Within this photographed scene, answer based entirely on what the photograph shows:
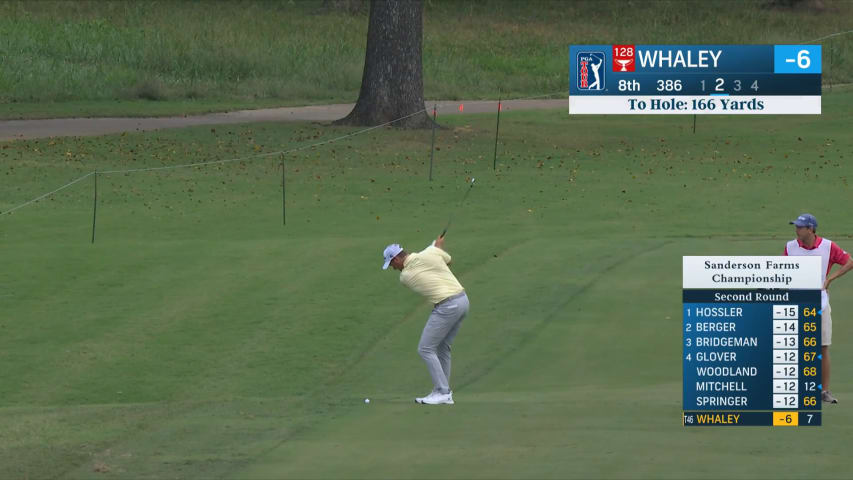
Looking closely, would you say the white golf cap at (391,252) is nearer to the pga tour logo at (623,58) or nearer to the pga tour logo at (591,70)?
the pga tour logo at (591,70)

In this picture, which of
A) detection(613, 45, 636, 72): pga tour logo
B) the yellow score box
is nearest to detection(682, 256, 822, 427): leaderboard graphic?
the yellow score box

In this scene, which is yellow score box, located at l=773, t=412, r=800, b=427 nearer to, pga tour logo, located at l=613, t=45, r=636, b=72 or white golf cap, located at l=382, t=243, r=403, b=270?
white golf cap, located at l=382, t=243, r=403, b=270

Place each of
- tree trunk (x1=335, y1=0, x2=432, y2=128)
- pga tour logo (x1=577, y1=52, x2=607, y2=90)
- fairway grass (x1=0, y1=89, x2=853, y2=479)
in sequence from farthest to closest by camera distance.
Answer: pga tour logo (x1=577, y1=52, x2=607, y2=90) → tree trunk (x1=335, y1=0, x2=432, y2=128) → fairway grass (x1=0, y1=89, x2=853, y2=479)

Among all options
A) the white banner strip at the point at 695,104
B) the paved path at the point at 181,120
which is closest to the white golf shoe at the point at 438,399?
the paved path at the point at 181,120

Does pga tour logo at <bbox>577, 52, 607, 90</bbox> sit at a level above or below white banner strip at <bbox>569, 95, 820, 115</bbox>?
above

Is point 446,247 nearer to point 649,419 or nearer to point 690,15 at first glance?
point 649,419

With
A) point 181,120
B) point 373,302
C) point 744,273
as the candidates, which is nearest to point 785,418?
point 744,273

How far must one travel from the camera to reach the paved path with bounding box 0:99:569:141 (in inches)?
1548

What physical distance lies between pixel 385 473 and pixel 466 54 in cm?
4460

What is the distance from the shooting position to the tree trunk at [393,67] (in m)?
39.3

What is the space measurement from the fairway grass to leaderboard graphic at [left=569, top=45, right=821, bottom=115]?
1281 mm

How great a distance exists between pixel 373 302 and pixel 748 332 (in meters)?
9.77

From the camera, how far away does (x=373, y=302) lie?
21750 mm

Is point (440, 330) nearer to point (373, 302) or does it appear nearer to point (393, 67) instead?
point (373, 302)
